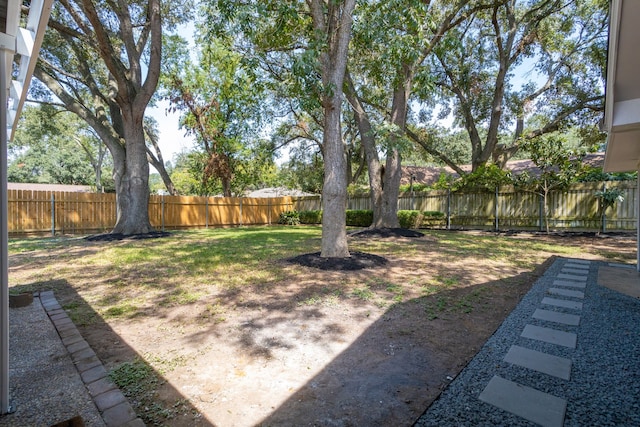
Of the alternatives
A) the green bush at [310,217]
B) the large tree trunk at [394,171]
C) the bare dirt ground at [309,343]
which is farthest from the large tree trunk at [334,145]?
the green bush at [310,217]

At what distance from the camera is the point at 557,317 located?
290 centimetres

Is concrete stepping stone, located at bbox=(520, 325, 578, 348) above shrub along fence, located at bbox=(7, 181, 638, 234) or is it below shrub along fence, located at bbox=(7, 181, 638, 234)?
below

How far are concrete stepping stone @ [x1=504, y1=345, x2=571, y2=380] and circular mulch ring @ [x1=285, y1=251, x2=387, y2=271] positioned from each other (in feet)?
10.0

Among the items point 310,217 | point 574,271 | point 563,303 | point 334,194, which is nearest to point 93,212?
point 310,217

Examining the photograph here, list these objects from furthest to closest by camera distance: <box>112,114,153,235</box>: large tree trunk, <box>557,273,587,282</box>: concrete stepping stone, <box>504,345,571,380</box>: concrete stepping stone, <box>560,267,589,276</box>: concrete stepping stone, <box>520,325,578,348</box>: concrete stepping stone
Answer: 1. <box>112,114,153,235</box>: large tree trunk
2. <box>560,267,589,276</box>: concrete stepping stone
3. <box>557,273,587,282</box>: concrete stepping stone
4. <box>520,325,578,348</box>: concrete stepping stone
5. <box>504,345,571,380</box>: concrete stepping stone

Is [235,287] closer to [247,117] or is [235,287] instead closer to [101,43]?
[101,43]

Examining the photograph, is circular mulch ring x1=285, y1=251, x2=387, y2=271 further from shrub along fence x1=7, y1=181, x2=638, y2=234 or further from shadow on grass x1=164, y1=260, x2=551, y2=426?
shrub along fence x1=7, y1=181, x2=638, y2=234

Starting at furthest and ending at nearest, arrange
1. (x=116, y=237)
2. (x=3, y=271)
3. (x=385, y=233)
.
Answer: (x=385, y=233), (x=116, y=237), (x=3, y=271)

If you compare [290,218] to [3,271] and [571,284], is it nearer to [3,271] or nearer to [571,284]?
[571,284]

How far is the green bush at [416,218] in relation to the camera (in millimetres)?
13547

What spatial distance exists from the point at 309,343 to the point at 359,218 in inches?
508

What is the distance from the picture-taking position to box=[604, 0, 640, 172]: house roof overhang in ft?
7.99

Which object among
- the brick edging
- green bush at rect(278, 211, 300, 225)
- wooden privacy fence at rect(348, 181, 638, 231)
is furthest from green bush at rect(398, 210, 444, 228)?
the brick edging

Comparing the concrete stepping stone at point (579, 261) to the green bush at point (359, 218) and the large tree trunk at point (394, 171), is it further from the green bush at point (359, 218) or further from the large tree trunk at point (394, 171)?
the green bush at point (359, 218)
